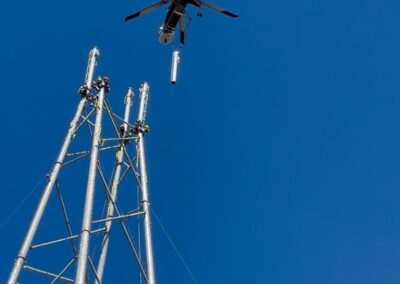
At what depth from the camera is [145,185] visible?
16766 millimetres

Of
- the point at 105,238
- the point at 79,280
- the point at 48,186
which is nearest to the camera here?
the point at 79,280

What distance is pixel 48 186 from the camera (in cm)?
1422

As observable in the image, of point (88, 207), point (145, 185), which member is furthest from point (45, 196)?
point (145, 185)

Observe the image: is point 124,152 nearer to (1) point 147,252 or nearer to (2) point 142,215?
(2) point 142,215

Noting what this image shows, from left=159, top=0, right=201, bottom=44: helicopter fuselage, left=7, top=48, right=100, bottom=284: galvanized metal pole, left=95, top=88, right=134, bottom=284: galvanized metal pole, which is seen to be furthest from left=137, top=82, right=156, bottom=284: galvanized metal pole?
left=159, top=0, right=201, bottom=44: helicopter fuselage

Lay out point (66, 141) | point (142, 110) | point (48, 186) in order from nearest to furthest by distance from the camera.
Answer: point (48, 186) → point (66, 141) → point (142, 110)

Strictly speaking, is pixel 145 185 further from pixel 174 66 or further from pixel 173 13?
pixel 173 13

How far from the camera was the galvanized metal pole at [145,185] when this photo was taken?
565 inches

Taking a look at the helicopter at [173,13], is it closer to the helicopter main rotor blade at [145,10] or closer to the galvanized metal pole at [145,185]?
the helicopter main rotor blade at [145,10]

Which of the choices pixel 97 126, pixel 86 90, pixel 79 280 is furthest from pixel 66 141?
pixel 79 280

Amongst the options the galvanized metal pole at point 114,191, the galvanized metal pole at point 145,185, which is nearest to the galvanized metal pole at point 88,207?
the galvanized metal pole at point 114,191

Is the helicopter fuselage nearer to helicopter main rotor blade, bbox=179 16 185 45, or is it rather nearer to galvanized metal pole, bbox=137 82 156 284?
helicopter main rotor blade, bbox=179 16 185 45

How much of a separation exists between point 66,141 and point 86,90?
2.48m

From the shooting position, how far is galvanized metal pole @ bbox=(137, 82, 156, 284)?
14344mm
